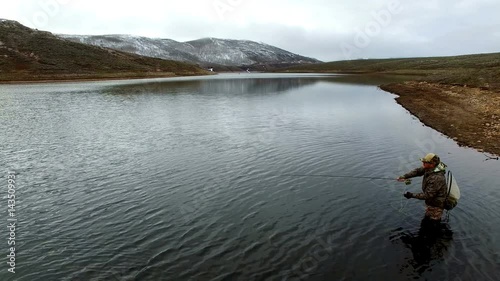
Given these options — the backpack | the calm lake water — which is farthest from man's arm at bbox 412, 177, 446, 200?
the calm lake water

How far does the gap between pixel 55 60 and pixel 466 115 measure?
168m

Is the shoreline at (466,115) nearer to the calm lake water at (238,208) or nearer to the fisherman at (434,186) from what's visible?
the calm lake water at (238,208)

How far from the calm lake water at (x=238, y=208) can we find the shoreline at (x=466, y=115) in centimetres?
216

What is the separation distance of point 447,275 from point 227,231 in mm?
8501

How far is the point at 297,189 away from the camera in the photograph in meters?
20.0

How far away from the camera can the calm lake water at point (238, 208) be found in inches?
488

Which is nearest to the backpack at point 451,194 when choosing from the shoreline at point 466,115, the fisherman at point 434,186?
the fisherman at point 434,186

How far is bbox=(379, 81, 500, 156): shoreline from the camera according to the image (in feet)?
99.7

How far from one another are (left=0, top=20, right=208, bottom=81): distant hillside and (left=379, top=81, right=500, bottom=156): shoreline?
137 metres

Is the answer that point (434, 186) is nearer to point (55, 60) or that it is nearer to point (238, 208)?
point (238, 208)

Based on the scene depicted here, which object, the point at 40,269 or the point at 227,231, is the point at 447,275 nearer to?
the point at 227,231

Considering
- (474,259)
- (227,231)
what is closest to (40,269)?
(227,231)

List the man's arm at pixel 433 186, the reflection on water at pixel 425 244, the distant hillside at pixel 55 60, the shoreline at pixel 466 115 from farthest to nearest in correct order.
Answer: the distant hillside at pixel 55 60 < the shoreline at pixel 466 115 < the man's arm at pixel 433 186 < the reflection on water at pixel 425 244

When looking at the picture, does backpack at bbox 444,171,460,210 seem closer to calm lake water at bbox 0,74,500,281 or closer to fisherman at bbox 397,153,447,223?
fisherman at bbox 397,153,447,223
